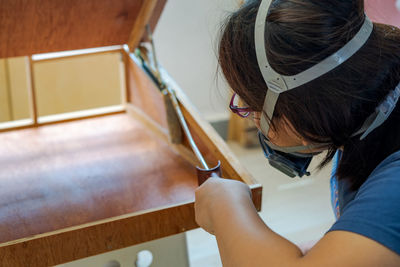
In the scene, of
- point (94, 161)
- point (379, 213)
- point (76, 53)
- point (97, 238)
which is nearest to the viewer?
point (379, 213)

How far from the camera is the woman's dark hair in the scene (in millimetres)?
575

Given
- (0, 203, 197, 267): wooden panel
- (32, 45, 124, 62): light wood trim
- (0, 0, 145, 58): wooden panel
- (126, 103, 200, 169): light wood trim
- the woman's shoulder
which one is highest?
(0, 0, 145, 58): wooden panel

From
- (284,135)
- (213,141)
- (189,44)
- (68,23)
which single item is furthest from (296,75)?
(189,44)

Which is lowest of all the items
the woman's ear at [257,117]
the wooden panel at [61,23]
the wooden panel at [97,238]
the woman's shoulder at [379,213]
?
the wooden panel at [97,238]

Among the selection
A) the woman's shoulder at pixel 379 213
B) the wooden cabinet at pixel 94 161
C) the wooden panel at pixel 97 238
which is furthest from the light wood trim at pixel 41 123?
the woman's shoulder at pixel 379 213

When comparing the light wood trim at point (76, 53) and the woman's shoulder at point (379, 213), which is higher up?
the light wood trim at point (76, 53)

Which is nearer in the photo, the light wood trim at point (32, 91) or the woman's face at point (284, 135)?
the woman's face at point (284, 135)

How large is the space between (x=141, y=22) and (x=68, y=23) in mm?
175

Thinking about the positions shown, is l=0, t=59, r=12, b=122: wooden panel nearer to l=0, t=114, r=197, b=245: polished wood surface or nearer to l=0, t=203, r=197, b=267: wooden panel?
l=0, t=114, r=197, b=245: polished wood surface

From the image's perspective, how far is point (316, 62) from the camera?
1.89 feet

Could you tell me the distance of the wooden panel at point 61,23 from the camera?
1021mm

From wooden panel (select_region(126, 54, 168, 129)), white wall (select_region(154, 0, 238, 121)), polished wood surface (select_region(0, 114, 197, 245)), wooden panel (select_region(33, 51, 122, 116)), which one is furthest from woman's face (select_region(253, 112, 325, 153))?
wooden panel (select_region(33, 51, 122, 116))

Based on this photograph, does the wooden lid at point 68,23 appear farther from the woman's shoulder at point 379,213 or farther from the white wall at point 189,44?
the white wall at point 189,44

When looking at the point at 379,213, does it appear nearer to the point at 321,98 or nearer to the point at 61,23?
the point at 321,98
